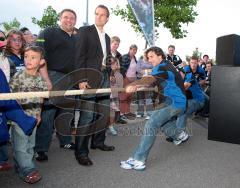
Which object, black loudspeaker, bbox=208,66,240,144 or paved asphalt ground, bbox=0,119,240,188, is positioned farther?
black loudspeaker, bbox=208,66,240,144

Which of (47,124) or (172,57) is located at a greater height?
(172,57)

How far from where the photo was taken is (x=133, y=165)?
15.1ft

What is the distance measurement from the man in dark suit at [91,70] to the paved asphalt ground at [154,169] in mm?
344

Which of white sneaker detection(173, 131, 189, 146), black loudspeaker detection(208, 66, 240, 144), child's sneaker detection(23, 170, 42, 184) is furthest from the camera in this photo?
black loudspeaker detection(208, 66, 240, 144)

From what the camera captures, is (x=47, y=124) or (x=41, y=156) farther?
(x=47, y=124)

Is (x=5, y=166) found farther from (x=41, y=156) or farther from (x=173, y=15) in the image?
(x=173, y=15)

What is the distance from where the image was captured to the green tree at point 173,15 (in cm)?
2688

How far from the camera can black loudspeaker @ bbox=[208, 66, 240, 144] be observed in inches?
252

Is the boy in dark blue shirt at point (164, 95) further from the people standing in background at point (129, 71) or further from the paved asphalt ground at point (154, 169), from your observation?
the people standing in background at point (129, 71)

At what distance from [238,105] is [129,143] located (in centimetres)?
202

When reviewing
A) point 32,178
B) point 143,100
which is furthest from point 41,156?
point 143,100

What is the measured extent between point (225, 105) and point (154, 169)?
2.52 metres

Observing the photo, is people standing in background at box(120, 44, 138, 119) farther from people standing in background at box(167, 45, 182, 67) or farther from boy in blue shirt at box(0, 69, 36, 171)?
boy in blue shirt at box(0, 69, 36, 171)

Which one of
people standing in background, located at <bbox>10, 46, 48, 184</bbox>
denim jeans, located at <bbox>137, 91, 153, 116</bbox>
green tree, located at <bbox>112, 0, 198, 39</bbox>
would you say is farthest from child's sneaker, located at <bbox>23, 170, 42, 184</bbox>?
green tree, located at <bbox>112, 0, 198, 39</bbox>
